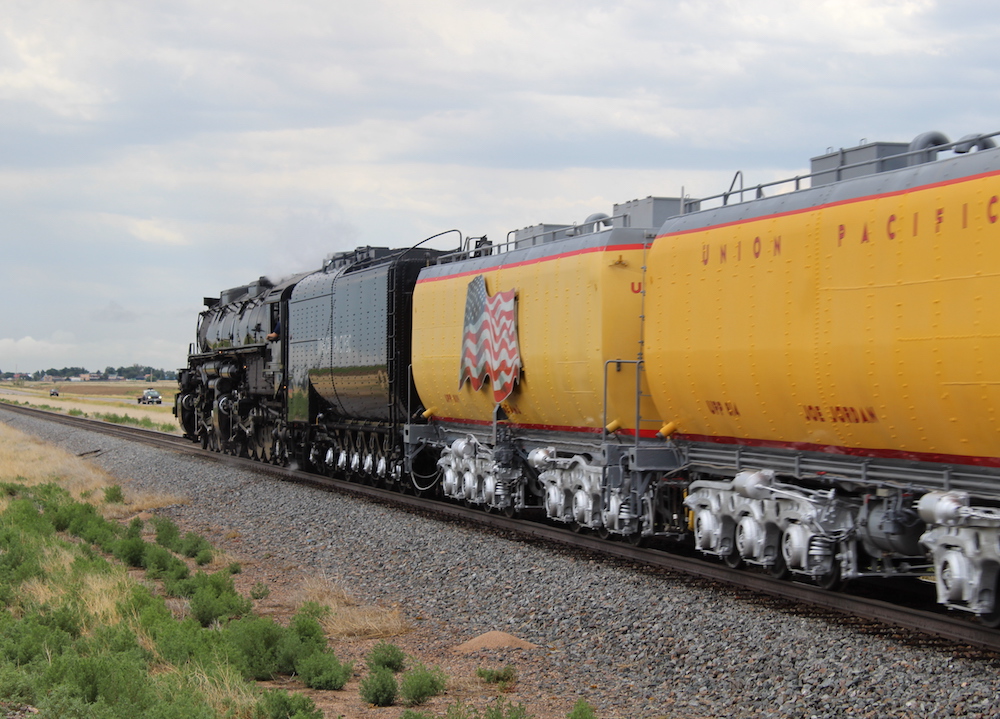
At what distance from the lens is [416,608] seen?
39.8 feet

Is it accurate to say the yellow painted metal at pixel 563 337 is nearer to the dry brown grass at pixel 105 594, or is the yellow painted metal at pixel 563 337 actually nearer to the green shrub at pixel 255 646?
the green shrub at pixel 255 646

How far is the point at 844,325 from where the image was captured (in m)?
9.73

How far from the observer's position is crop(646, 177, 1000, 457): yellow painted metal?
333 inches

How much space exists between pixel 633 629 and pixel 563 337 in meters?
5.30

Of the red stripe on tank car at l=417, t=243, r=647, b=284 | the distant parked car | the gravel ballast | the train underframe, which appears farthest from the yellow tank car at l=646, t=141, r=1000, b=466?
the distant parked car

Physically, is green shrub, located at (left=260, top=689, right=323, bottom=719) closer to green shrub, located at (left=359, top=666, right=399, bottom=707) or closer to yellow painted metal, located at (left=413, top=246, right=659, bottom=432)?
green shrub, located at (left=359, top=666, right=399, bottom=707)

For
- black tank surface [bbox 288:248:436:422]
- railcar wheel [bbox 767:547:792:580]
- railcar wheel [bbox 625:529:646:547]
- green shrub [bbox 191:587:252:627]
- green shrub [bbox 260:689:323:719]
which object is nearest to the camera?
green shrub [bbox 260:689:323:719]

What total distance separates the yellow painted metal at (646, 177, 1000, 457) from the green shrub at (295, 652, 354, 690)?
4.96 m

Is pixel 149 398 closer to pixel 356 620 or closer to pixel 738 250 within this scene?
pixel 356 620

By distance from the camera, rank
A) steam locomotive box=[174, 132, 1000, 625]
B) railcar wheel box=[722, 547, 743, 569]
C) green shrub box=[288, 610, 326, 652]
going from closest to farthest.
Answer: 1. steam locomotive box=[174, 132, 1000, 625]
2. green shrub box=[288, 610, 326, 652]
3. railcar wheel box=[722, 547, 743, 569]

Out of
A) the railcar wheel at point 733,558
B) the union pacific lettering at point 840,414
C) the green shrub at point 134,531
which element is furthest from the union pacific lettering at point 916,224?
the green shrub at point 134,531

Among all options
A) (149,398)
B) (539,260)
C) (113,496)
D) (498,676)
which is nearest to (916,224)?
(498,676)

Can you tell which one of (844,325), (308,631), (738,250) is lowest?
(308,631)

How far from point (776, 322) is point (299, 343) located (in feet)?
55.8
